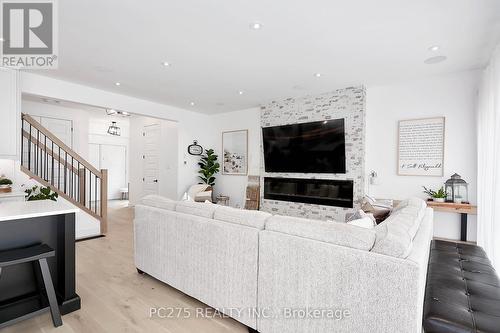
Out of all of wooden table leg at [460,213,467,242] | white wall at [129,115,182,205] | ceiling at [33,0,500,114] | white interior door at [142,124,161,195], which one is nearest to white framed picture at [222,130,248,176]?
white wall at [129,115,182,205]

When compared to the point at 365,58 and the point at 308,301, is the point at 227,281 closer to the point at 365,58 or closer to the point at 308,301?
the point at 308,301

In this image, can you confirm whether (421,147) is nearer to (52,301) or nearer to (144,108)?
(52,301)

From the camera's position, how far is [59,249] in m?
2.32

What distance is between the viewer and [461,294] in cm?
159

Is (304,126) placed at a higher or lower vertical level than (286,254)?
higher

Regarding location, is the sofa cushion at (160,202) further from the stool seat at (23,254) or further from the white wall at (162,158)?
the white wall at (162,158)

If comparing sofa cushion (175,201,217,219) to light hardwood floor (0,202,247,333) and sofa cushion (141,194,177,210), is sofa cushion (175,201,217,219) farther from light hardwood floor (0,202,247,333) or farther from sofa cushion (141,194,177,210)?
light hardwood floor (0,202,247,333)

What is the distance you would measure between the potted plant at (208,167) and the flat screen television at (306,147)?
1.65 metres

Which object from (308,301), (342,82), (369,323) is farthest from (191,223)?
(342,82)

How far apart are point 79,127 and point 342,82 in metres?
6.64

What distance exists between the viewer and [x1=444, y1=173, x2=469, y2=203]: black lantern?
13.0ft

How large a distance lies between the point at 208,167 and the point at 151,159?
1.72m

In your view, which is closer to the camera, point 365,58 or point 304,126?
point 365,58

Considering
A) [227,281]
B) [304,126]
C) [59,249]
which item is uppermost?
[304,126]
